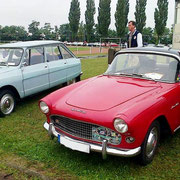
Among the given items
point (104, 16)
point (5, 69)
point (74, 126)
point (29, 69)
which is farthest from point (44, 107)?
point (104, 16)

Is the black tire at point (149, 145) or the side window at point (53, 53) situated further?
the side window at point (53, 53)

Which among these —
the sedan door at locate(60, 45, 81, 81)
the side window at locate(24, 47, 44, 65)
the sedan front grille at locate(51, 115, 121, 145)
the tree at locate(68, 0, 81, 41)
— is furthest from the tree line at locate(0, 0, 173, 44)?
the sedan front grille at locate(51, 115, 121, 145)

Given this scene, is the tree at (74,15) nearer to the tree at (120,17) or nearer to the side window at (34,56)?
the tree at (120,17)

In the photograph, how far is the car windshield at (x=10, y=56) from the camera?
5.80 m

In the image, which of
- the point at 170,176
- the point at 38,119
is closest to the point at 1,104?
the point at 38,119

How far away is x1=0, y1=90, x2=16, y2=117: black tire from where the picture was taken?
5277mm

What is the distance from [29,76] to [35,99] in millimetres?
1162

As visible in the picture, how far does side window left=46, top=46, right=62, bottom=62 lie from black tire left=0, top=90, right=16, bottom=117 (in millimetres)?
1655

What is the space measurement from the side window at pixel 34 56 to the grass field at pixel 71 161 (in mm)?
2117

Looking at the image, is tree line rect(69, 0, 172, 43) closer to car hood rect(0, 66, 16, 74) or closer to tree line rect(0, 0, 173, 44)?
tree line rect(0, 0, 173, 44)

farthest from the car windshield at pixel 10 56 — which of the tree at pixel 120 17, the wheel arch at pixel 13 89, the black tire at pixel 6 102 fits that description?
the tree at pixel 120 17

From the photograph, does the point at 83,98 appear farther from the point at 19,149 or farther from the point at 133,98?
the point at 19,149

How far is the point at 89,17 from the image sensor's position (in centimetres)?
5450

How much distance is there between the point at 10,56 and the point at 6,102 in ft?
4.15
